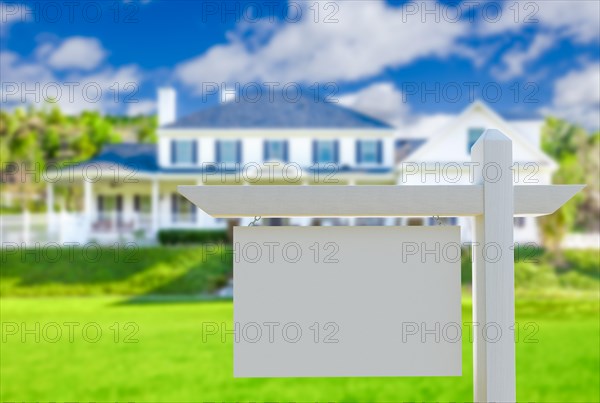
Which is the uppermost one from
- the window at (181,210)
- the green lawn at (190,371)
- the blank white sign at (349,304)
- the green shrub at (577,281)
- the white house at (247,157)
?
the white house at (247,157)

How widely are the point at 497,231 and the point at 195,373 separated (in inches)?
232

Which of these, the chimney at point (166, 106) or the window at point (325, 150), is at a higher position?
the chimney at point (166, 106)

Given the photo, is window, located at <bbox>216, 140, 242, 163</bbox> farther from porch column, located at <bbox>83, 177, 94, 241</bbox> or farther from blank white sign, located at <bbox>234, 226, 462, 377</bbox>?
blank white sign, located at <bbox>234, 226, 462, 377</bbox>

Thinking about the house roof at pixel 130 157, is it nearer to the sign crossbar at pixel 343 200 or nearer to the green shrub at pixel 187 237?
the green shrub at pixel 187 237

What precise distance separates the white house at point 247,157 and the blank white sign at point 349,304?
17.6m

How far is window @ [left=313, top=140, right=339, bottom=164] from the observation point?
77.3 ft

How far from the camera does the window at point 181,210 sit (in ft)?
76.0

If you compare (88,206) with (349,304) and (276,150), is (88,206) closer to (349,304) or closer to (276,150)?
(276,150)

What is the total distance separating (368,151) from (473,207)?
67.6 ft

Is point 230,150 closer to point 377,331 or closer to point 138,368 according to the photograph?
point 138,368

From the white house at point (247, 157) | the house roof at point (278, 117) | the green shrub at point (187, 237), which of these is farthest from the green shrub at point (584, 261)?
the green shrub at point (187, 237)

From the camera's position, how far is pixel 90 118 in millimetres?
35469

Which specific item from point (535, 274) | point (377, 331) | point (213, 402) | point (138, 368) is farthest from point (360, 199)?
point (535, 274)

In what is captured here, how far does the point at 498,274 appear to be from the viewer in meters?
3.30
